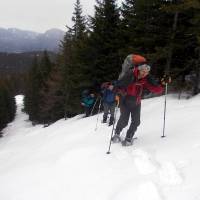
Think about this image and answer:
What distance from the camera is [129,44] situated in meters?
22.3

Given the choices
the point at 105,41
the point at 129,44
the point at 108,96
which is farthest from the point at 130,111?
the point at 105,41

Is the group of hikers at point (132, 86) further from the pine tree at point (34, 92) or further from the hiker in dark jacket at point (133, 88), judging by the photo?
the pine tree at point (34, 92)

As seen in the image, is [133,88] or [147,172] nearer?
[147,172]

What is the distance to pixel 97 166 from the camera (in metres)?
7.85

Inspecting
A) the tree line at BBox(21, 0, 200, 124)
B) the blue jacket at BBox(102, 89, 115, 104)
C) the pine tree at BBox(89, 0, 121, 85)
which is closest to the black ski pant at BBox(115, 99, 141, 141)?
the blue jacket at BBox(102, 89, 115, 104)

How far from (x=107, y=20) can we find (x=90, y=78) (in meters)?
4.52

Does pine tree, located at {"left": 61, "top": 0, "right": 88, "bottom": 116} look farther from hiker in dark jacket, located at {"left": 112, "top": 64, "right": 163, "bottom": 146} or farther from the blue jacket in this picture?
hiker in dark jacket, located at {"left": 112, "top": 64, "right": 163, "bottom": 146}

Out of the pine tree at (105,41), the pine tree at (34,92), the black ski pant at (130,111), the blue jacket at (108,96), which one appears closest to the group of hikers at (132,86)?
the black ski pant at (130,111)

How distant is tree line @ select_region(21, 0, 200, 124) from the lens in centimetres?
1753

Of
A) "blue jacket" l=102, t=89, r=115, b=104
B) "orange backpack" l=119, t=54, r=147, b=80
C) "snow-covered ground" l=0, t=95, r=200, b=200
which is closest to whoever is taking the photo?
"snow-covered ground" l=0, t=95, r=200, b=200

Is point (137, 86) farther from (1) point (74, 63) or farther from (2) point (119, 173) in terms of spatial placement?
(1) point (74, 63)

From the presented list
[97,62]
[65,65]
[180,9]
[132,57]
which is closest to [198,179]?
[132,57]

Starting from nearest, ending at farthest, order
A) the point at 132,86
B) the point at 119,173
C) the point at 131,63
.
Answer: the point at 119,173 < the point at 131,63 < the point at 132,86

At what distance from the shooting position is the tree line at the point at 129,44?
1753 centimetres
